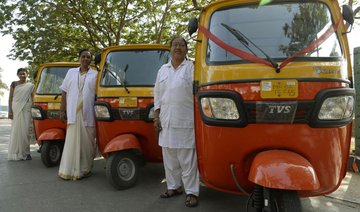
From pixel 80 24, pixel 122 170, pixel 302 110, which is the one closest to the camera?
pixel 302 110

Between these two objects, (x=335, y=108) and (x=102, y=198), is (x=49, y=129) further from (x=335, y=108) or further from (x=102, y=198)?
(x=335, y=108)

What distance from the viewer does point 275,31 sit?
325cm

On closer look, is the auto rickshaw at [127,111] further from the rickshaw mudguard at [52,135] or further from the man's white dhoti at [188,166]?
the rickshaw mudguard at [52,135]

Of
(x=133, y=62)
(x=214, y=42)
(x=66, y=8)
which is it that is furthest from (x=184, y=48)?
(x=66, y=8)

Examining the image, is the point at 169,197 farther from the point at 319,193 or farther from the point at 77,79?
the point at 77,79

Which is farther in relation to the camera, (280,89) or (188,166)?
(188,166)

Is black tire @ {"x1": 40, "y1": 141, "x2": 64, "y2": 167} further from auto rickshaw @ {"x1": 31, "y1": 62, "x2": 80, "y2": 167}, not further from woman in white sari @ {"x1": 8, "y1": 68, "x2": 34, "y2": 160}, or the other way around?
woman in white sari @ {"x1": 8, "y1": 68, "x2": 34, "y2": 160}

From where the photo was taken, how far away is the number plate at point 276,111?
9.59 feet

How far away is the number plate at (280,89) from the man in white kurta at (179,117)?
1258 millimetres

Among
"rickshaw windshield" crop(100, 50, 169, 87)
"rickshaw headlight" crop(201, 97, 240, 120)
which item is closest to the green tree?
"rickshaw windshield" crop(100, 50, 169, 87)

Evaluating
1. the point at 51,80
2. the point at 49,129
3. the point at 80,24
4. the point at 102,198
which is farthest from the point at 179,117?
the point at 80,24

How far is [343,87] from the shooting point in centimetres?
302

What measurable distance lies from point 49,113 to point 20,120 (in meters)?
1.27

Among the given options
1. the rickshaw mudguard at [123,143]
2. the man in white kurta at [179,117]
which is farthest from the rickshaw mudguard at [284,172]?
the rickshaw mudguard at [123,143]
